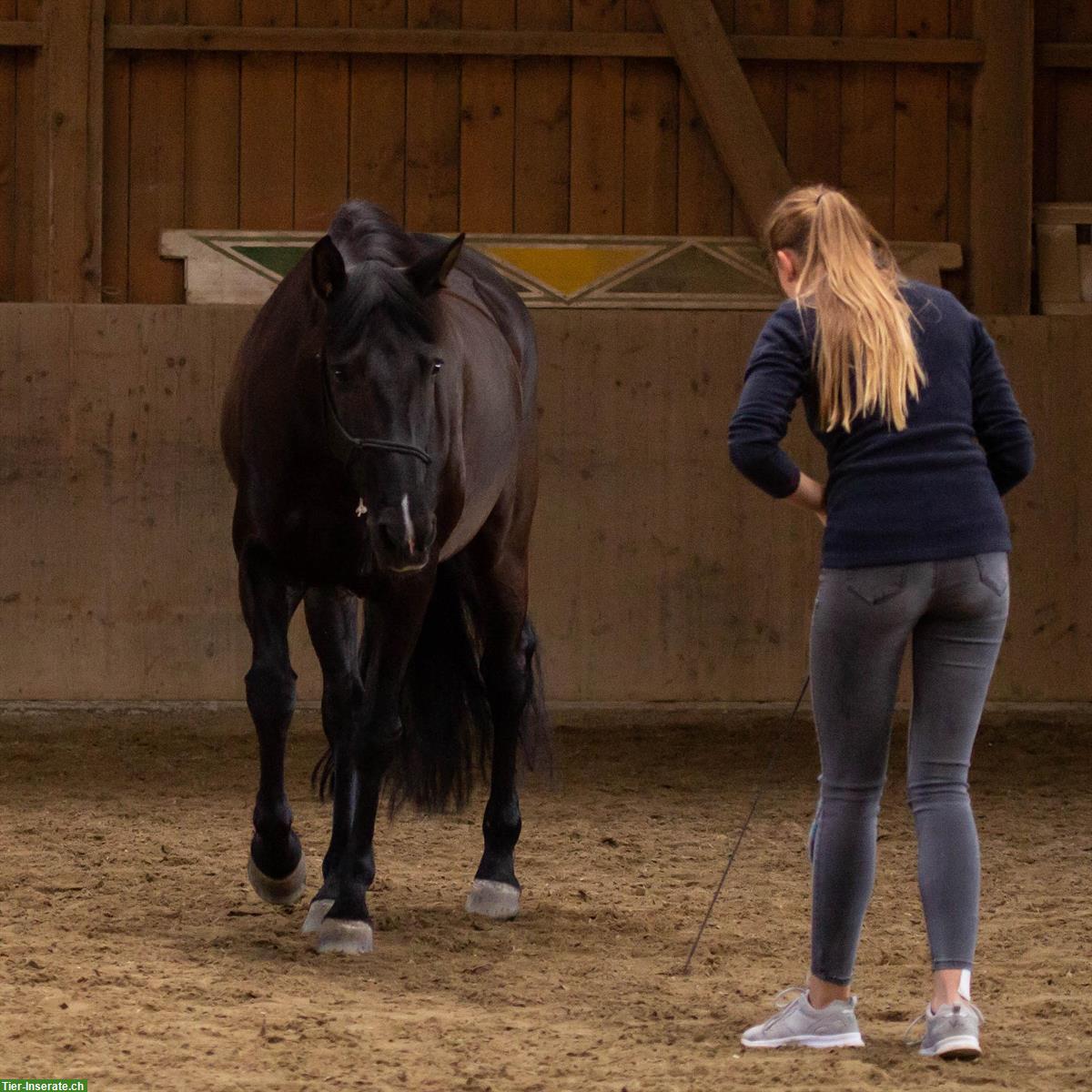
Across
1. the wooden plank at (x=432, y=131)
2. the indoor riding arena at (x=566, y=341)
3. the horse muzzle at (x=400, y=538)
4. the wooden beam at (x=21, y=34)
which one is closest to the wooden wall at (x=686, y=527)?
the indoor riding arena at (x=566, y=341)

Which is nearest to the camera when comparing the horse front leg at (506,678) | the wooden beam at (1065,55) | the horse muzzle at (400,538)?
the horse muzzle at (400,538)

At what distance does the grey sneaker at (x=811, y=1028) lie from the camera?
9.00 feet

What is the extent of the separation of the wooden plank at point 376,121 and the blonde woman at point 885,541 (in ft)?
16.4

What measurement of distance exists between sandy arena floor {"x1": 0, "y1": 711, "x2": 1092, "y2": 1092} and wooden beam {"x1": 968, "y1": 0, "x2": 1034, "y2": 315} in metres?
2.23

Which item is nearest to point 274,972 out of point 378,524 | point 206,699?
point 378,524

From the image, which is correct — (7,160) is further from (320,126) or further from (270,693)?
(270,693)

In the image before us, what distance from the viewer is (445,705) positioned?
177 inches

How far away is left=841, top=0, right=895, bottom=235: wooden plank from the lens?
300 inches

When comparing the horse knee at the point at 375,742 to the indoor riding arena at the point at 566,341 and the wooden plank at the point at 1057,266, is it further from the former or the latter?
the wooden plank at the point at 1057,266

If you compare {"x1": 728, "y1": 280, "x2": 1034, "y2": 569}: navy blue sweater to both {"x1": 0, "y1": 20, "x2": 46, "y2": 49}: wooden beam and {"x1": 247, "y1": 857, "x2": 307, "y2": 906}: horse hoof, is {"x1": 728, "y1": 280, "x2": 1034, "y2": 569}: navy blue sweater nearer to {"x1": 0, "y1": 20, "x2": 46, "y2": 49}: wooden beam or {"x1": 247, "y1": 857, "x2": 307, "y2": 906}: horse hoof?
{"x1": 247, "y1": 857, "x2": 307, "y2": 906}: horse hoof

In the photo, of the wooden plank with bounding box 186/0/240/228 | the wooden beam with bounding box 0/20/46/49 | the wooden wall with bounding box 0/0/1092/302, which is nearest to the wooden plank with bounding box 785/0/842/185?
the wooden wall with bounding box 0/0/1092/302

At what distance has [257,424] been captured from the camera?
3812 millimetres

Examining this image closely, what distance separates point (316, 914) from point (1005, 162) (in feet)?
16.8

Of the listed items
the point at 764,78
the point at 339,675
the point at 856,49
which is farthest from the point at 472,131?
the point at 339,675
